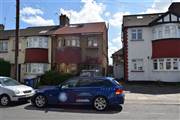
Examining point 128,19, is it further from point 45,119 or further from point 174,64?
point 45,119

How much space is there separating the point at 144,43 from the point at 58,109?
56.2ft

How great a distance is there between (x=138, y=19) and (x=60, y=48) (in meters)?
Answer: 9.33

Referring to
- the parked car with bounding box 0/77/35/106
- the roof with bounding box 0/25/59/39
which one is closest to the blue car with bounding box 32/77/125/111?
the parked car with bounding box 0/77/35/106

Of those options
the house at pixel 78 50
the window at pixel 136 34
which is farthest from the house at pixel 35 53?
the window at pixel 136 34

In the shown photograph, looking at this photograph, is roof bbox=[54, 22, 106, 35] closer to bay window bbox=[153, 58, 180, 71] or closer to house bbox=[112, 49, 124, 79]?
house bbox=[112, 49, 124, 79]

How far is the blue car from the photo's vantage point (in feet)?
42.7

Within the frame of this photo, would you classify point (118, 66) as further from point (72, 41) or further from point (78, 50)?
point (72, 41)

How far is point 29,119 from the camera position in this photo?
10562mm

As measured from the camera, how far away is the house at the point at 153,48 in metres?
26.7

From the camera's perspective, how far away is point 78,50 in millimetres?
31328

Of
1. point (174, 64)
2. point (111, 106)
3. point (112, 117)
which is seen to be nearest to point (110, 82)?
point (111, 106)

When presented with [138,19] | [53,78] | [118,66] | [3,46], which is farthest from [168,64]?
[3,46]

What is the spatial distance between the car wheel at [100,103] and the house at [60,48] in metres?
17.5

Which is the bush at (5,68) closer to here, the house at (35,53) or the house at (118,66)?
the house at (35,53)
